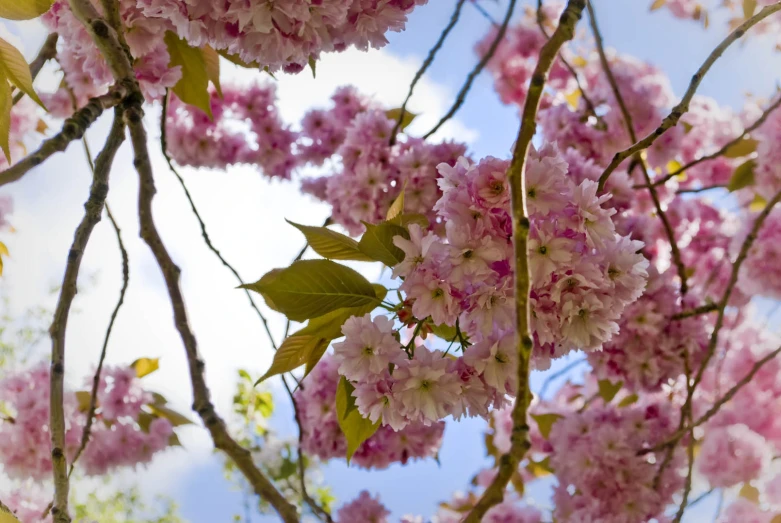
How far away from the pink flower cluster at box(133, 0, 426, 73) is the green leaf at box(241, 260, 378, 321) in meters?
0.21

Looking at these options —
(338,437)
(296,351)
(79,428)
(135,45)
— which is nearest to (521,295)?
(296,351)

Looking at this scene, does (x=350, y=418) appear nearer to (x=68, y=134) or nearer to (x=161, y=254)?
(x=68, y=134)

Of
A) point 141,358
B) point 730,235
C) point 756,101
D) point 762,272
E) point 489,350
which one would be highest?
point 756,101

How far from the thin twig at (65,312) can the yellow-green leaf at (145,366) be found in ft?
2.68

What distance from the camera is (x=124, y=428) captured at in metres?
1.55

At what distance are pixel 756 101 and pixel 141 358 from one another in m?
1.91

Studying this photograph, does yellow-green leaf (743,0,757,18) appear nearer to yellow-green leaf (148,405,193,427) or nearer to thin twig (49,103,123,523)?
thin twig (49,103,123,523)

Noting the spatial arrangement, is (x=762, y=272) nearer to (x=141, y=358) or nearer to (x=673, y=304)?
(x=673, y=304)

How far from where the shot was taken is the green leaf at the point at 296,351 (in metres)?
0.68

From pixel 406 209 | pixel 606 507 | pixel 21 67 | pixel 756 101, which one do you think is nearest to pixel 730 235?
pixel 756 101

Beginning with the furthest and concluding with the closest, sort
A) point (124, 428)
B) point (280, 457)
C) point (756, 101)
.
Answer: point (280, 457), point (756, 101), point (124, 428)

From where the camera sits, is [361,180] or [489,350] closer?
[489,350]

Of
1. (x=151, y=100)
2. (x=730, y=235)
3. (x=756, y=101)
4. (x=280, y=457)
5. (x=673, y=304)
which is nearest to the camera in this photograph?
(x=151, y=100)

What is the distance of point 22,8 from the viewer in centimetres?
62
